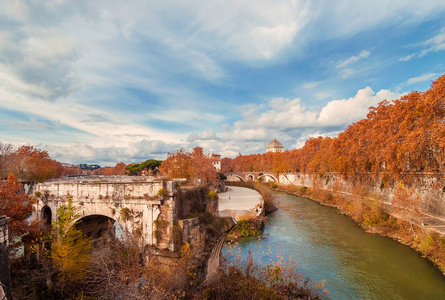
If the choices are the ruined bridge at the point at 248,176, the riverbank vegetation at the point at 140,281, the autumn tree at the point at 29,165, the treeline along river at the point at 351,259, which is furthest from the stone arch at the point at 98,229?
the ruined bridge at the point at 248,176

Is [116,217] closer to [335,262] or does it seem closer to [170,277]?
[170,277]

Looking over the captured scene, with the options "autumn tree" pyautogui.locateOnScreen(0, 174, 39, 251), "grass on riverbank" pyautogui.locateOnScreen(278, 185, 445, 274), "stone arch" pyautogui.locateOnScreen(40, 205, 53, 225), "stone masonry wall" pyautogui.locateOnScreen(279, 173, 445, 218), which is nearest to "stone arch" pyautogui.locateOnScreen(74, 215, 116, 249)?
"autumn tree" pyautogui.locateOnScreen(0, 174, 39, 251)

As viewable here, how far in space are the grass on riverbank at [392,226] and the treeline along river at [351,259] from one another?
60cm

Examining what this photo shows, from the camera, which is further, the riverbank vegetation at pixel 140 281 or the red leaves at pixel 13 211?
the red leaves at pixel 13 211

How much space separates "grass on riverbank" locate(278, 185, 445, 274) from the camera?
15289mm

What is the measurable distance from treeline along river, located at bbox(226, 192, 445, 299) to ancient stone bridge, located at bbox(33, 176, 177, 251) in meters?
8.84

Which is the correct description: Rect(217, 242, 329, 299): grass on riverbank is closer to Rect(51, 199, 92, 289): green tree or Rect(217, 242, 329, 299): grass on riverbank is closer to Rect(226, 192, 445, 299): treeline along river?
Rect(226, 192, 445, 299): treeline along river

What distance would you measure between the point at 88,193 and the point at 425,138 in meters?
21.0

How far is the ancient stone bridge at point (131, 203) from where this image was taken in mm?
9422

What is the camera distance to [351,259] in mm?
16438

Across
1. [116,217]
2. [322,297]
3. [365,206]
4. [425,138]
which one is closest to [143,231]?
[116,217]

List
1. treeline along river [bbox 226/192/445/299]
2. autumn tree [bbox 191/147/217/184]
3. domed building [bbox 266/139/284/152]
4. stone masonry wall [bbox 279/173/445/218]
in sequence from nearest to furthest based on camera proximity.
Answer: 1. treeline along river [bbox 226/192/445/299]
2. stone masonry wall [bbox 279/173/445/218]
3. autumn tree [bbox 191/147/217/184]
4. domed building [bbox 266/139/284/152]

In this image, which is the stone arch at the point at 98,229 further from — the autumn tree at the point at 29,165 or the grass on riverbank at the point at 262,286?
the autumn tree at the point at 29,165

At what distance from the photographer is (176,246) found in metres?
9.27
